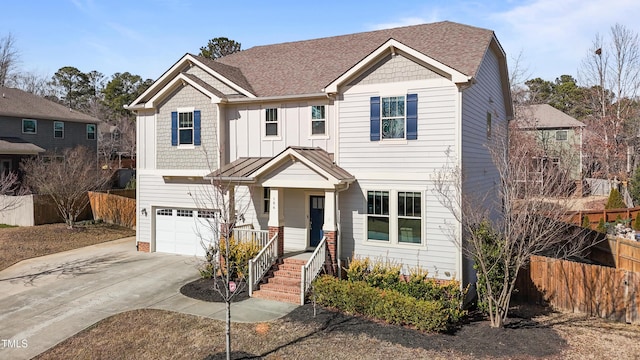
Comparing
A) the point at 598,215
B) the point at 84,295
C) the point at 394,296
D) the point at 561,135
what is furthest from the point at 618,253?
the point at 561,135

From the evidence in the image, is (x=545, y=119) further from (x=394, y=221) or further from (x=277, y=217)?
(x=277, y=217)

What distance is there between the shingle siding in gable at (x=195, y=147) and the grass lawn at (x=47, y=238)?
689 cm

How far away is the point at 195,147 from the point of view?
16.5 meters

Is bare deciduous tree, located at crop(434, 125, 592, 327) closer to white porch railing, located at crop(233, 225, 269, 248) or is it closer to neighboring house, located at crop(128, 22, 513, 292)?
neighboring house, located at crop(128, 22, 513, 292)

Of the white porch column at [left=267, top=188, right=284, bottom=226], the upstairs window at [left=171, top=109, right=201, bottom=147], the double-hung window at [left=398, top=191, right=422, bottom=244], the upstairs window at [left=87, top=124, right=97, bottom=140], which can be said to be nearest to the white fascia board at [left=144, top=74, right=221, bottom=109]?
the upstairs window at [left=171, top=109, right=201, bottom=147]

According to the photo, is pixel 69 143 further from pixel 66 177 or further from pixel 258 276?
pixel 258 276

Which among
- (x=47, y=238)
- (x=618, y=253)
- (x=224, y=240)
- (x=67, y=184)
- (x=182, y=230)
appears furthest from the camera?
(x=67, y=184)

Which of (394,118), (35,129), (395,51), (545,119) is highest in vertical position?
(545,119)

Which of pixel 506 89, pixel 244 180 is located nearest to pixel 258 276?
pixel 244 180

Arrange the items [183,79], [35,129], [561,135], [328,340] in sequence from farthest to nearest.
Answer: [561,135]
[35,129]
[183,79]
[328,340]

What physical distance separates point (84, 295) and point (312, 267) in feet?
23.3

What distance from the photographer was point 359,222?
13.2 metres

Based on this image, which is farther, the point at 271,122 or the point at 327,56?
the point at 327,56

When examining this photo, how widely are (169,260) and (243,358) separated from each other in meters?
9.28
